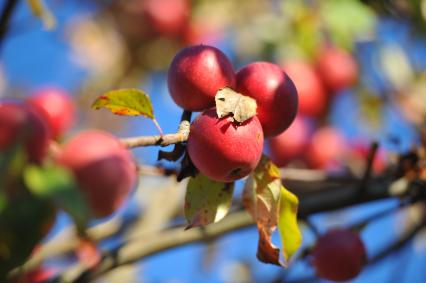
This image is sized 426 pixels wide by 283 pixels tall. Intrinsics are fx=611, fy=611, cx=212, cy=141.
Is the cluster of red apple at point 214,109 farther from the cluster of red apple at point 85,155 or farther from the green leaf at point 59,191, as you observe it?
the green leaf at point 59,191

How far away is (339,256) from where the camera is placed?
3.79 ft

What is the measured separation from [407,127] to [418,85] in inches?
13.6

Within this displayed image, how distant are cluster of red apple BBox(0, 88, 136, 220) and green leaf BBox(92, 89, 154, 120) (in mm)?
104

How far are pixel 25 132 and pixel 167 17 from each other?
7.35ft

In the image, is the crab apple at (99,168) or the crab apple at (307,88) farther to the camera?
the crab apple at (307,88)

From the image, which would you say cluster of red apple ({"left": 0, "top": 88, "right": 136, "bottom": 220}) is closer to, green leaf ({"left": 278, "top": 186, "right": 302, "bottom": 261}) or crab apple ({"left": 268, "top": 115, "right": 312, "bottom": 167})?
green leaf ({"left": 278, "top": 186, "right": 302, "bottom": 261})

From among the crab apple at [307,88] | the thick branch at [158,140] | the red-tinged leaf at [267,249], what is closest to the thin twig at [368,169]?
the red-tinged leaf at [267,249]

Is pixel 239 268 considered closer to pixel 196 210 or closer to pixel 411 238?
pixel 411 238

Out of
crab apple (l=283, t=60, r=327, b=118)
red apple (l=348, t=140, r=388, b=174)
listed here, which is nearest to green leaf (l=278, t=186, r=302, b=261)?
red apple (l=348, t=140, r=388, b=174)

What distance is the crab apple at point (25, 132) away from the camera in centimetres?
76

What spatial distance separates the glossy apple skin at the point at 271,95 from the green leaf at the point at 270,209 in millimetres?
75

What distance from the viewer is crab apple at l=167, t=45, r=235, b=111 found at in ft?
3.00

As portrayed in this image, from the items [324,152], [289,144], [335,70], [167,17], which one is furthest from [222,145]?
[167,17]

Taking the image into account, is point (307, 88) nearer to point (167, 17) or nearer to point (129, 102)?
point (167, 17)
